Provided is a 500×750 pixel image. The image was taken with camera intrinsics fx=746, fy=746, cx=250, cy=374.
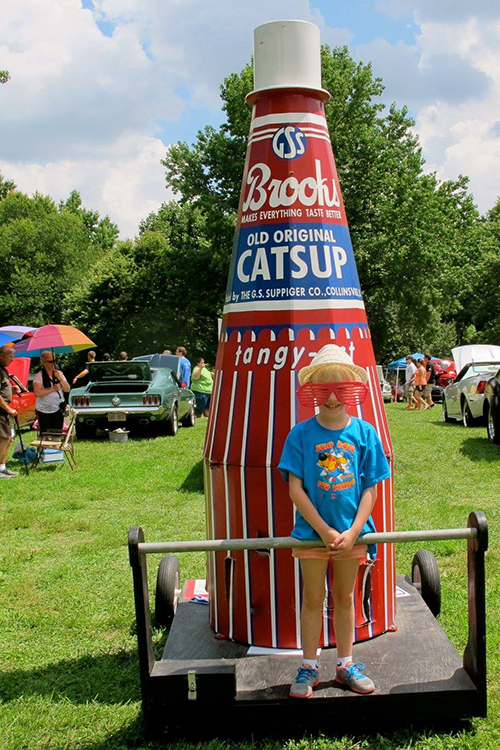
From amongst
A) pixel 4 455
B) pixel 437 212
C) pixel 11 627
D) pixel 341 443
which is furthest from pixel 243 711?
pixel 437 212

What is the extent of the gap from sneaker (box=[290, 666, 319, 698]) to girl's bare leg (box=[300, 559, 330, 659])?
0.22 ft

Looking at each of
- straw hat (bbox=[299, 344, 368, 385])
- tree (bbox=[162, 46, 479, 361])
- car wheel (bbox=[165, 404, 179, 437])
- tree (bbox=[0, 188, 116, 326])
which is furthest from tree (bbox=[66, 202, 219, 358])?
straw hat (bbox=[299, 344, 368, 385])

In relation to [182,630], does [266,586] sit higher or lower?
higher

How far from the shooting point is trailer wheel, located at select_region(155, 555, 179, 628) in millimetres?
4797

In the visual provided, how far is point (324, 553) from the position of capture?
333 centimetres

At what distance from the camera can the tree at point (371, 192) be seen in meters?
30.7

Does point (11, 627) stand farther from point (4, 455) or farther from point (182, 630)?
point (4, 455)

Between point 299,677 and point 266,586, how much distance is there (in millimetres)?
548

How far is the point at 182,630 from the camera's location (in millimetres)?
4207

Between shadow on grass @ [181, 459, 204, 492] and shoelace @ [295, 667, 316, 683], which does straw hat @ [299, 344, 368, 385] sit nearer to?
shoelace @ [295, 667, 316, 683]

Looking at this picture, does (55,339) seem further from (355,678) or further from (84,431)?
(355,678)

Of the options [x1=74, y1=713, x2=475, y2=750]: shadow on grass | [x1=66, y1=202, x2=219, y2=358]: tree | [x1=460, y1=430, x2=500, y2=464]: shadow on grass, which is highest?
[x1=66, y1=202, x2=219, y2=358]: tree

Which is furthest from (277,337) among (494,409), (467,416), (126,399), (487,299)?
(487,299)

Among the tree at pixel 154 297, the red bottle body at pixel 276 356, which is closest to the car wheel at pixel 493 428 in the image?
the red bottle body at pixel 276 356
